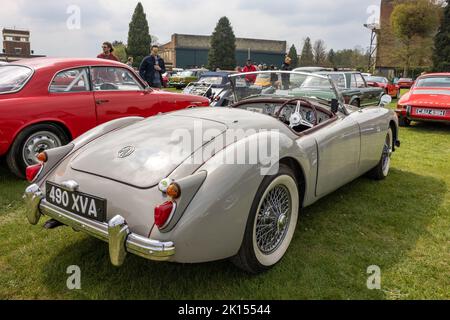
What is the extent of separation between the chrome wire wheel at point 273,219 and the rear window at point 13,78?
3.44 meters

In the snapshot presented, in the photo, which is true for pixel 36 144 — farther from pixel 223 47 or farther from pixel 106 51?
pixel 223 47

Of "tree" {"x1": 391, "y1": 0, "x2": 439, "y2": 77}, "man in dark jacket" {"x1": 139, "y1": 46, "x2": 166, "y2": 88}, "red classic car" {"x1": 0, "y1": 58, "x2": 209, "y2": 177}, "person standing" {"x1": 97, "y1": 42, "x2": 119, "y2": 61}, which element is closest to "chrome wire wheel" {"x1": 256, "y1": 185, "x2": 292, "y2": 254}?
"red classic car" {"x1": 0, "y1": 58, "x2": 209, "y2": 177}

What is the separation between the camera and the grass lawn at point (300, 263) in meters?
2.37

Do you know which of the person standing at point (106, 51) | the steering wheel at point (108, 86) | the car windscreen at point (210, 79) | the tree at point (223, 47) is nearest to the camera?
the steering wheel at point (108, 86)

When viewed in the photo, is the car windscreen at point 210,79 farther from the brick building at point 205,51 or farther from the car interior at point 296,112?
the brick building at point 205,51

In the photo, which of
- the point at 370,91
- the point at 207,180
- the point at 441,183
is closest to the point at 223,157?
the point at 207,180

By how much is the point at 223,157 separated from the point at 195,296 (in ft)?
2.83

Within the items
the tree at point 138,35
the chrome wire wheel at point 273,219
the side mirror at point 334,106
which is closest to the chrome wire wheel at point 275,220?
the chrome wire wheel at point 273,219

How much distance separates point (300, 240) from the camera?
10.1 feet

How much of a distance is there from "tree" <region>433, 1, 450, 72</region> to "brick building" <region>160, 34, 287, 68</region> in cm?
3388

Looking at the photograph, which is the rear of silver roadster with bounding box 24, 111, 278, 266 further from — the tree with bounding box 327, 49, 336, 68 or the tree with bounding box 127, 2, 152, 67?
the tree with bounding box 327, 49, 336, 68

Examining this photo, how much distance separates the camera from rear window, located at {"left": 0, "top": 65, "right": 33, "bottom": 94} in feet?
14.5

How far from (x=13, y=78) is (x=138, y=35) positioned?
47474mm
